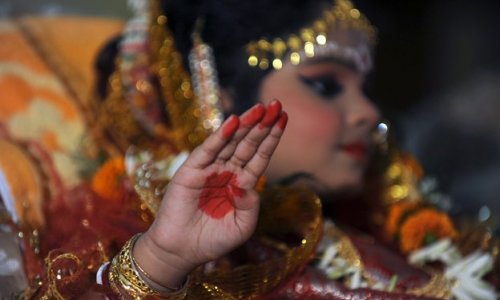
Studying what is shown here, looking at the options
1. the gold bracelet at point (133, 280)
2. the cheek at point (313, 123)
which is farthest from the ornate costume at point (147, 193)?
the cheek at point (313, 123)

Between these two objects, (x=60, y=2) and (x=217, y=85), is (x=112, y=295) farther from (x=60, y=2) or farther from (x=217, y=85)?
(x=60, y=2)

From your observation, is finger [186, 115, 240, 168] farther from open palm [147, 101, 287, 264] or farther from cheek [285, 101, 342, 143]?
cheek [285, 101, 342, 143]

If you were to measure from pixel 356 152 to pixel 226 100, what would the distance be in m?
0.27

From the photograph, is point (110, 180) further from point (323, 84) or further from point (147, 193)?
point (323, 84)

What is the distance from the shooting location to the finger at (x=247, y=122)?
1038 mm

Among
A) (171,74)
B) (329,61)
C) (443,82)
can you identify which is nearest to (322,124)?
(329,61)

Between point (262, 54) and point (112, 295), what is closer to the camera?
point (112, 295)

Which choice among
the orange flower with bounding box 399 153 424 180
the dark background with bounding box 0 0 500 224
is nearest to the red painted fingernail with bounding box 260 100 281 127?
the dark background with bounding box 0 0 500 224

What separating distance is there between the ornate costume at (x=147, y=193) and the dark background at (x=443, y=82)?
0.61 ft

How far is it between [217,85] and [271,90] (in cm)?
13

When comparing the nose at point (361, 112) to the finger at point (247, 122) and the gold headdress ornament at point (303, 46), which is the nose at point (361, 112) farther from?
the finger at point (247, 122)

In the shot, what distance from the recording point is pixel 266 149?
1.08 meters

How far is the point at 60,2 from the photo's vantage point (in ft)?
7.35

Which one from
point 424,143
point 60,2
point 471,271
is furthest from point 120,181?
point 424,143
